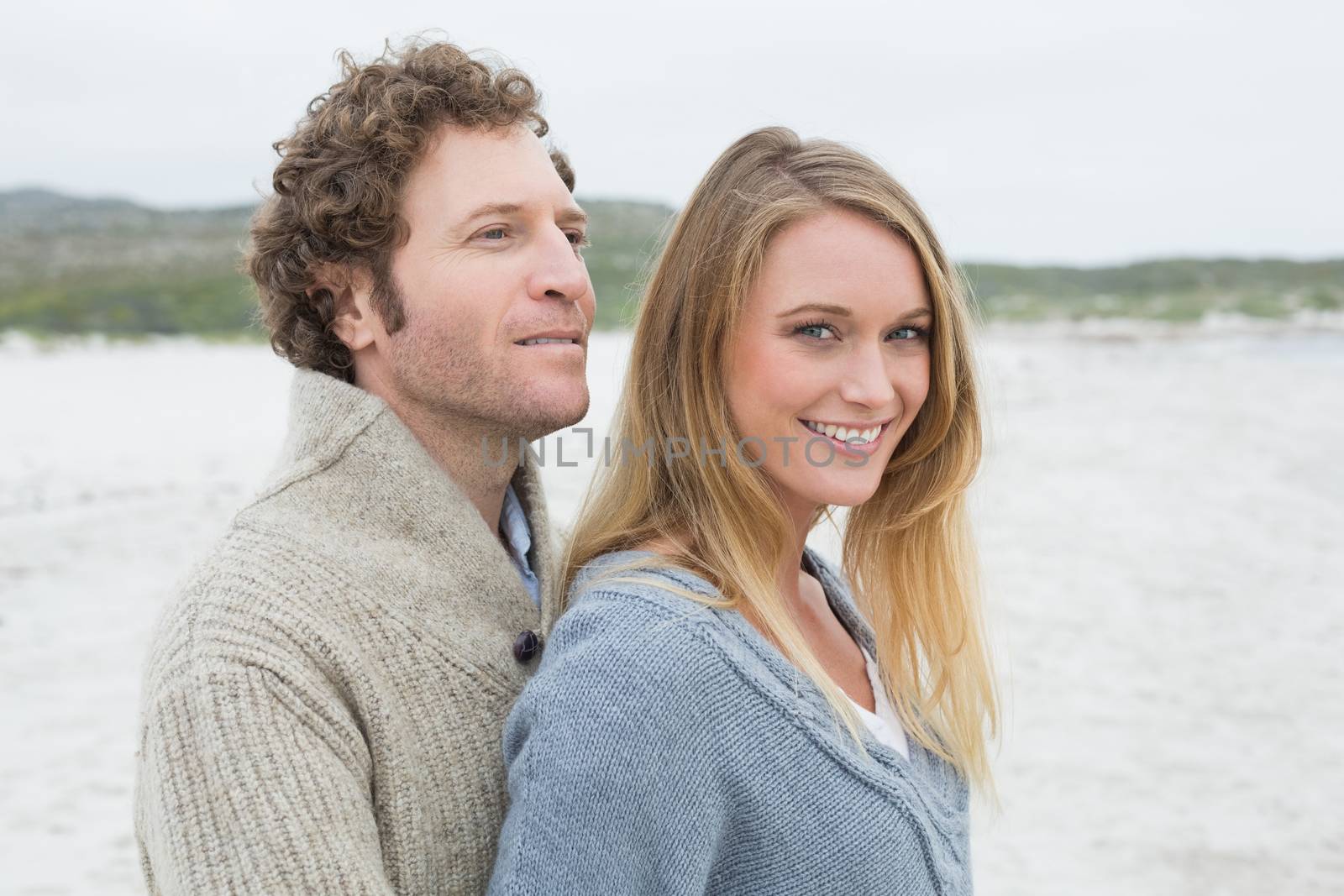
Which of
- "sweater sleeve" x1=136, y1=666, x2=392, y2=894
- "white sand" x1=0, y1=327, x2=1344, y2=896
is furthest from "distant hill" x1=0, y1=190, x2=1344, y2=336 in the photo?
"white sand" x1=0, y1=327, x2=1344, y2=896

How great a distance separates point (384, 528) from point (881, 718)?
2.88 feet

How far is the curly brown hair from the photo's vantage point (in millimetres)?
1878

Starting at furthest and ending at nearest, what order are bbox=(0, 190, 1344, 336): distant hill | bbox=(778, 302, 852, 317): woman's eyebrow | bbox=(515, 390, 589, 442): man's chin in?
bbox=(0, 190, 1344, 336): distant hill → bbox=(515, 390, 589, 442): man's chin → bbox=(778, 302, 852, 317): woman's eyebrow

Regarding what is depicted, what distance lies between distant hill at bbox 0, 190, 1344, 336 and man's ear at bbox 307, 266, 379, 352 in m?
0.42

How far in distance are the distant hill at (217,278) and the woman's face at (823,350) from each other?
0.41 m

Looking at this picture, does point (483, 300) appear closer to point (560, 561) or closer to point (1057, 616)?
point (560, 561)

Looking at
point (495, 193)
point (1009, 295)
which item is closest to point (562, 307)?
point (495, 193)

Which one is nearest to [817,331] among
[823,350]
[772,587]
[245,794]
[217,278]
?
[823,350]

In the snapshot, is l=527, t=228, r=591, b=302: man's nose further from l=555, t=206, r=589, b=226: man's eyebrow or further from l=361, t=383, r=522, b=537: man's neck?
l=361, t=383, r=522, b=537: man's neck

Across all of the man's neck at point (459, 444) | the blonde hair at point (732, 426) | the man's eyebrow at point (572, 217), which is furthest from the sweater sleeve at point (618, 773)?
the man's eyebrow at point (572, 217)

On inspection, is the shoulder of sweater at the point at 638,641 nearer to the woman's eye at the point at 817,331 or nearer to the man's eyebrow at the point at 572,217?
the woman's eye at the point at 817,331

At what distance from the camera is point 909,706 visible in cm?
196

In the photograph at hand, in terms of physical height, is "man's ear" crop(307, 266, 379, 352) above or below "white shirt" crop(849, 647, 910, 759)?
above

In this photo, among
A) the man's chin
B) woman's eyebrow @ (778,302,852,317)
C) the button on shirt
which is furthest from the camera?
the button on shirt
